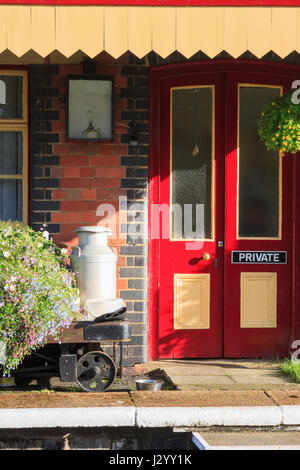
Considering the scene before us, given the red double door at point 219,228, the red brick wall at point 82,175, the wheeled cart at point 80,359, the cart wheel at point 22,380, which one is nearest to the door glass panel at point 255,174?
the red double door at point 219,228

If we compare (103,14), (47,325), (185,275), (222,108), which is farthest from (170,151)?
(47,325)

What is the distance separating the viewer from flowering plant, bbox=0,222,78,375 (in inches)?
227

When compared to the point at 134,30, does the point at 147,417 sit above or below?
below

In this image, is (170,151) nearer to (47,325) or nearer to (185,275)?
(185,275)

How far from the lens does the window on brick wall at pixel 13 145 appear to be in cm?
749

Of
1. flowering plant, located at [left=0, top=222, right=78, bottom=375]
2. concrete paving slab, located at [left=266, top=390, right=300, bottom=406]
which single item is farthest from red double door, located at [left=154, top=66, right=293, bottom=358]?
flowering plant, located at [left=0, top=222, right=78, bottom=375]

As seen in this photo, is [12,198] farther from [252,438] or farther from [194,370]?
[252,438]

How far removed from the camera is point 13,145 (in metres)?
7.54

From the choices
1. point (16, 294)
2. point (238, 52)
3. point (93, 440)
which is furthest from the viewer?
point (238, 52)

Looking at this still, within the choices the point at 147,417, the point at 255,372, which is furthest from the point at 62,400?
the point at 255,372

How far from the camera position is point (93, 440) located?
5.25m

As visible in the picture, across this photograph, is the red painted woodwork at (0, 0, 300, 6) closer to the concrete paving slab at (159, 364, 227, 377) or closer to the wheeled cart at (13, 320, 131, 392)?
the wheeled cart at (13, 320, 131, 392)

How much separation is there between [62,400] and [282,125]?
317 centimetres

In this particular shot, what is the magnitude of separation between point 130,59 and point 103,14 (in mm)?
1101
